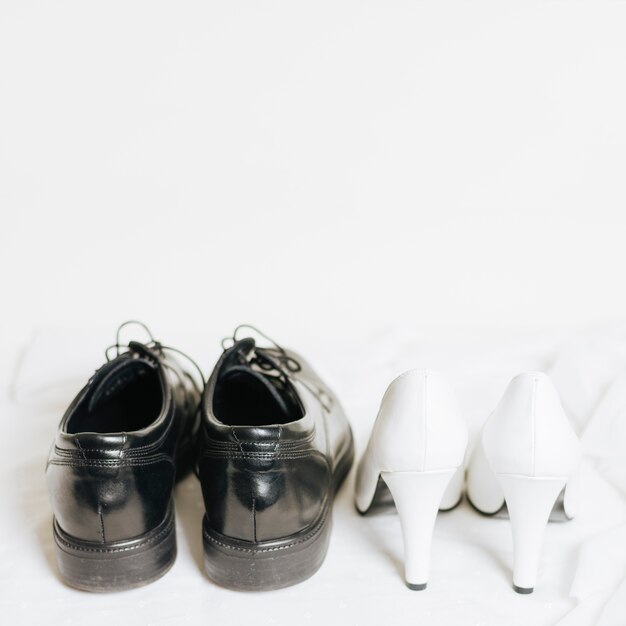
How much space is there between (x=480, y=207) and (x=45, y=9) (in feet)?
3.74

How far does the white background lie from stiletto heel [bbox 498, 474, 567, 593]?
0.76 metres

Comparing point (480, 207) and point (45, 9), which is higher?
point (45, 9)

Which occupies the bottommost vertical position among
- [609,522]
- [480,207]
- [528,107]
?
[609,522]

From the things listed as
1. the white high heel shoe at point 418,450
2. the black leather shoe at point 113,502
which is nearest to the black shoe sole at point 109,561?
the black leather shoe at point 113,502

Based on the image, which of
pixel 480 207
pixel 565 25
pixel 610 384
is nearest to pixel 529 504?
pixel 610 384

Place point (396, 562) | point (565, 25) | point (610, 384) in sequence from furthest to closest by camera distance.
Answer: point (565, 25) < point (610, 384) < point (396, 562)

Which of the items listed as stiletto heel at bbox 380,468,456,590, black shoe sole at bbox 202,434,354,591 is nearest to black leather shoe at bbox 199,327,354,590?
black shoe sole at bbox 202,434,354,591

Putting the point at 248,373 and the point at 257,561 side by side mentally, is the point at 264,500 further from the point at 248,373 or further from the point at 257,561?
the point at 248,373

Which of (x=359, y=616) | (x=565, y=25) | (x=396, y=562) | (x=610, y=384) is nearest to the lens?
(x=359, y=616)

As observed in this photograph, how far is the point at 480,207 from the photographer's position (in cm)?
185

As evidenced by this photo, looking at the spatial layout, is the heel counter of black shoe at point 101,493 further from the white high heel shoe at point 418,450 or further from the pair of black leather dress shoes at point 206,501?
the white high heel shoe at point 418,450

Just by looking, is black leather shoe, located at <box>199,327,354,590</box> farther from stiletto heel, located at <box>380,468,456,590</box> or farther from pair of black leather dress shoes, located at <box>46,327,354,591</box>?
stiletto heel, located at <box>380,468,456,590</box>

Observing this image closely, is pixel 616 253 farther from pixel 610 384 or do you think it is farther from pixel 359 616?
pixel 359 616

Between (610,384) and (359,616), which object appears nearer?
(359,616)
